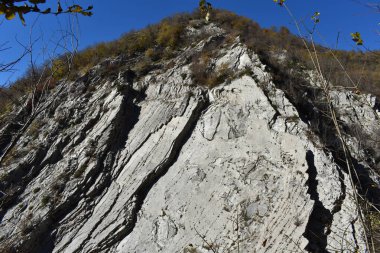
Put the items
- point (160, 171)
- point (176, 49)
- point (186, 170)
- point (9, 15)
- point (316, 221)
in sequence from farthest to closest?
point (176, 49) → point (160, 171) → point (186, 170) → point (316, 221) → point (9, 15)

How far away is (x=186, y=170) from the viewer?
8.78 meters

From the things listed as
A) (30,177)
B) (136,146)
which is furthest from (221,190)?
(30,177)

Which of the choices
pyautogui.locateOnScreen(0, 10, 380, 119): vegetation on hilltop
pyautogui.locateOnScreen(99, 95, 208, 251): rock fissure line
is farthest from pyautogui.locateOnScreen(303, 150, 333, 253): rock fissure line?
pyautogui.locateOnScreen(0, 10, 380, 119): vegetation on hilltop

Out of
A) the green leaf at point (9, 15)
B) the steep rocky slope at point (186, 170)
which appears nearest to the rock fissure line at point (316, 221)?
the steep rocky slope at point (186, 170)

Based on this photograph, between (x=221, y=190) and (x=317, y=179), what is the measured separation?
7.46ft

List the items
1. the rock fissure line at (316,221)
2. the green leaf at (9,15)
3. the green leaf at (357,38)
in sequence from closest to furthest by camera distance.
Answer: the green leaf at (9,15), the green leaf at (357,38), the rock fissure line at (316,221)

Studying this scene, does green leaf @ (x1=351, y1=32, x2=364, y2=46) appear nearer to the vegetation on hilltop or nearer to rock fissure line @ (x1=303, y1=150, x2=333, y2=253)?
rock fissure line @ (x1=303, y1=150, x2=333, y2=253)

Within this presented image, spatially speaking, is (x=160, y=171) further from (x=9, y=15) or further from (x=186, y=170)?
(x=9, y=15)

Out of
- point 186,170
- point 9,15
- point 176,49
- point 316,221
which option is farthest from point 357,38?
point 176,49

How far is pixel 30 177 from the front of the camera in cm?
932

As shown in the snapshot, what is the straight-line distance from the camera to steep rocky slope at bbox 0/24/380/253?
7215 mm

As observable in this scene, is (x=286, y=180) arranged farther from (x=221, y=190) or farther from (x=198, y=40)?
(x=198, y=40)

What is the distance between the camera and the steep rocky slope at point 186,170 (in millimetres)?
7215

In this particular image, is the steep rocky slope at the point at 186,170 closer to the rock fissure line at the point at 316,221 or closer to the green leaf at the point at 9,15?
the rock fissure line at the point at 316,221
